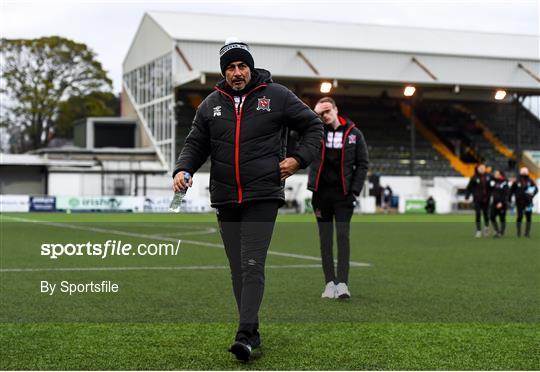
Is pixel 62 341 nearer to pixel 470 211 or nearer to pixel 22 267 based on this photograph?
pixel 22 267

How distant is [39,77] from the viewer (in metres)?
65.5

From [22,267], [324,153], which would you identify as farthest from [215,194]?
[22,267]

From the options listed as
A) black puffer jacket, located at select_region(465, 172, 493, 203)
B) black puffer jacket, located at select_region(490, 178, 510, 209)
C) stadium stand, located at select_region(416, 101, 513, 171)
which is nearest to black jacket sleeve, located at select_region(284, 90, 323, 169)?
black puffer jacket, located at select_region(465, 172, 493, 203)

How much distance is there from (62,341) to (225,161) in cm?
182

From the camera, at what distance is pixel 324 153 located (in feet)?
31.3

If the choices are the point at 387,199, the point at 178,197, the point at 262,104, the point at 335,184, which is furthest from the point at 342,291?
the point at 387,199

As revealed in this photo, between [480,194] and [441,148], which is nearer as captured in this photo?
[480,194]

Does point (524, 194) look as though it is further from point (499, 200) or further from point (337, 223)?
point (337, 223)

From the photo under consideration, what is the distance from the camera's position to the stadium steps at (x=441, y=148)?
55875 millimetres

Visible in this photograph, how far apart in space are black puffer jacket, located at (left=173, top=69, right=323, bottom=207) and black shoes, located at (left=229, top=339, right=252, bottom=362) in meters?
0.98

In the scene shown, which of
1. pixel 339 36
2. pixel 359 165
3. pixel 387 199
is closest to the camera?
pixel 359 165

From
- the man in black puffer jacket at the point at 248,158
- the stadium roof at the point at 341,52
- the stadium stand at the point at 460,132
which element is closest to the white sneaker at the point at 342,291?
the man in black puffer jacket at the point at 248,158

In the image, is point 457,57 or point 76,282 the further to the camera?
point 457,57

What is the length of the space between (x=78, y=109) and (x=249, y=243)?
63.9 m
